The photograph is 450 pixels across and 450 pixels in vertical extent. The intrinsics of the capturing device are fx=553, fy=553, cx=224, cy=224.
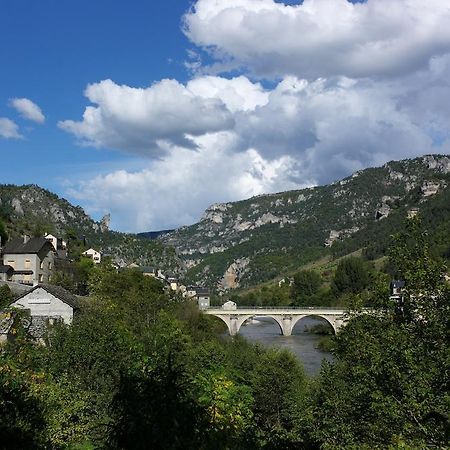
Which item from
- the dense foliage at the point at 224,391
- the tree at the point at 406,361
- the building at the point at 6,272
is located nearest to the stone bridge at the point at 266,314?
the building at the point at 6,272

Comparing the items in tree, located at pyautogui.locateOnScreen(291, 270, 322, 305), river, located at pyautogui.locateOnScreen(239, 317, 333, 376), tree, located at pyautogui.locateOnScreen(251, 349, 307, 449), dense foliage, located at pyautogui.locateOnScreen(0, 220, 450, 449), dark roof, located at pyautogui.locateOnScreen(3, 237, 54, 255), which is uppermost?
dark roof, located at pyautogui.locateOnScreen(3, 237, 54, 255)

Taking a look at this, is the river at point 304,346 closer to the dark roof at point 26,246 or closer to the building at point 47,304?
the building at point 47,304

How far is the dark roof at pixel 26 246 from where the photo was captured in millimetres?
69500

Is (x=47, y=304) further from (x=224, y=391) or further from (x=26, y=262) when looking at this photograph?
(x=26, y=262)

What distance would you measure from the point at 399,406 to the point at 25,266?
63.5m

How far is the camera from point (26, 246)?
2781 inches

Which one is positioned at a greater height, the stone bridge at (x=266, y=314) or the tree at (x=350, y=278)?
the tree at (x=350, y=278)

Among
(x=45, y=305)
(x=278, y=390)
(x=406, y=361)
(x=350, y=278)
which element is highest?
(x=350, y=278)

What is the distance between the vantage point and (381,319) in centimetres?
1526

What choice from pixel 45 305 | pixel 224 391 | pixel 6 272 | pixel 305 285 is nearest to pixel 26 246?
pixel 6 272

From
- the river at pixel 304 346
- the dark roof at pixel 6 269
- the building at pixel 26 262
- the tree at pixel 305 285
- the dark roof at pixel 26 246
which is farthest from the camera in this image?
the tree at pixel 305 285

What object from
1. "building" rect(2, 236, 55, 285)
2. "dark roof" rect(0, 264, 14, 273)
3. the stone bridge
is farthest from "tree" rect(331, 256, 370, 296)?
"dark roof" rect(0, 264, 14, 273)

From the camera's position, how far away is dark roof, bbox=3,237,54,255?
69.5m

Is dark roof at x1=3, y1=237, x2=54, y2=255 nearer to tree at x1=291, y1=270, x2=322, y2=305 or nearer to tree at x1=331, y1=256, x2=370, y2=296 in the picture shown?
tree at x1=331, y1=256, x2=370, y2=296
